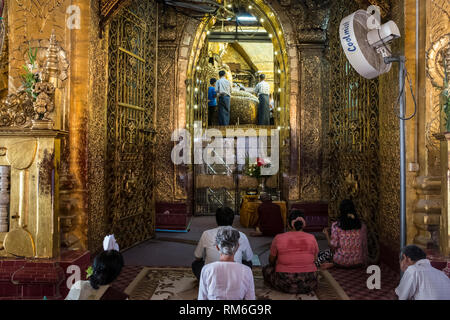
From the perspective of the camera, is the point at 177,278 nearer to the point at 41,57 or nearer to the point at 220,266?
the point at 220,266

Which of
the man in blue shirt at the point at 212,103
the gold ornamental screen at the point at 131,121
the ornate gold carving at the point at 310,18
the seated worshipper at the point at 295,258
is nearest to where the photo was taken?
the seated worshipper at the point at 295,258

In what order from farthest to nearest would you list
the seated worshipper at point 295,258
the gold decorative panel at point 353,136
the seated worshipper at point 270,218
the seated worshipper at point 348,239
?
the seated worshipper at point 270,218
the gold decorative panel at point 353,136
the seated worshipper at point 348,239
the seated worshipper at point 295,258

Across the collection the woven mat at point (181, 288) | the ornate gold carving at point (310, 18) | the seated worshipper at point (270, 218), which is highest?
the ornate gold carving at point (310, 18)

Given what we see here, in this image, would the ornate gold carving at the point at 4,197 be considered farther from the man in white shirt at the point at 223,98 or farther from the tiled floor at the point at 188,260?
the man in white shirt at the point at 223,98

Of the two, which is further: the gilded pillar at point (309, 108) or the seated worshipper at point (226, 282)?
the gilded pillar at point (309, 108)

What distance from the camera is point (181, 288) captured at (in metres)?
3.94

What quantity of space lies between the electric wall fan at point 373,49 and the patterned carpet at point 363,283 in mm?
681

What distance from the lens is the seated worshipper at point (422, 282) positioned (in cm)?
218

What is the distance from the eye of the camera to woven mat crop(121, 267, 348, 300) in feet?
12.1

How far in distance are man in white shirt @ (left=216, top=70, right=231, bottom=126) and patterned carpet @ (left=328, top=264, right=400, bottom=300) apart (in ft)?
20.1

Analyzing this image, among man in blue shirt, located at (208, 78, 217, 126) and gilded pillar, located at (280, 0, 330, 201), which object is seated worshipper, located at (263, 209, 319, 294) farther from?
man in blue shirt, located at (208, 78, 217, 126)

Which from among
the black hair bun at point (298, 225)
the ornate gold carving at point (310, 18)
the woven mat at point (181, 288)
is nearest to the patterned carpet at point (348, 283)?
the woven mat at point (181, 288)

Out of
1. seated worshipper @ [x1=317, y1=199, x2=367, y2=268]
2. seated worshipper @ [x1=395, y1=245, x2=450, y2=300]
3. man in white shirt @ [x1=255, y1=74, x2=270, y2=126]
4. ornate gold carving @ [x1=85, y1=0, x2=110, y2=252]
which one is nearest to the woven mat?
seated worshipper @ [x1=317, y1=199, x2=367, y2=268]

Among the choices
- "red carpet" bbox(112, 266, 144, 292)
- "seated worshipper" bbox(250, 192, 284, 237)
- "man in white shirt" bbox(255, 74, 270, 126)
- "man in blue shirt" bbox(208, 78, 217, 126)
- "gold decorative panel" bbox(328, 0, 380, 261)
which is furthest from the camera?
"man in white shirt" bbox(255, 74, 270, 126)
